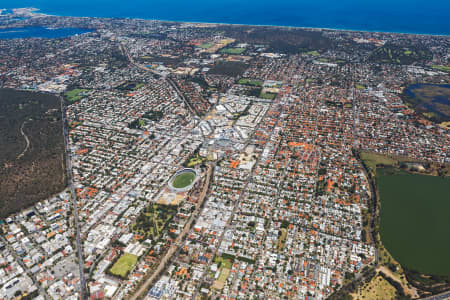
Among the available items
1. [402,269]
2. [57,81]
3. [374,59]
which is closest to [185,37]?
[57,81]

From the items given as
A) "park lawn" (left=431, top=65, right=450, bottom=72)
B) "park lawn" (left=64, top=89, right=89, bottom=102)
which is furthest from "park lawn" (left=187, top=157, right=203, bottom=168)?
"park lawn" (left=431, top=65, right=450, bottom=72)

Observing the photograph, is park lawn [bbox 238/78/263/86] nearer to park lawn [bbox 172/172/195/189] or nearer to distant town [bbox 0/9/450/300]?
distant town [bbox 0/9/450/300]

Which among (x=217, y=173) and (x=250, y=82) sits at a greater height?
(x=250, y=82)

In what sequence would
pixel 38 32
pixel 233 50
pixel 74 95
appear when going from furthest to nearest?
1. pixel 38 32
2. pixel 233 50
3. pixel 74 95

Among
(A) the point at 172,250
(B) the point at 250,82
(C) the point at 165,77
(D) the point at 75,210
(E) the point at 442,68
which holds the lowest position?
(D) the point at 75,210

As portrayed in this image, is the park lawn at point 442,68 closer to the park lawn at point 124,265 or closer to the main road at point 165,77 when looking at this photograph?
the main road at point 165,77

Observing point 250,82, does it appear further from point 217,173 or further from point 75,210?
point 75,210

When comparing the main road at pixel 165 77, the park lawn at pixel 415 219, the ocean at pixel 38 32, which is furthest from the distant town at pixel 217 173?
the ocean at pixel 38 32

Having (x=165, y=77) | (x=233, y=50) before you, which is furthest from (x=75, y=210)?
(x=233, y=50)
